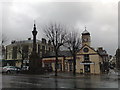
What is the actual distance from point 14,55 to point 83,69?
3353 cm

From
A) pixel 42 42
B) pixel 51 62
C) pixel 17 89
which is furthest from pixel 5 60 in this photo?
pixel 17 89

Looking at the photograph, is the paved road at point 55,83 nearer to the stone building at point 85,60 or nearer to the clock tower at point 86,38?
the stone building at point 85,60

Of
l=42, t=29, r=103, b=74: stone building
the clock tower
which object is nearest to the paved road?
l=42, t=29, r=103, b=74: stone building

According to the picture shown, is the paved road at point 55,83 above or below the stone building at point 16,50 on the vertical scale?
below

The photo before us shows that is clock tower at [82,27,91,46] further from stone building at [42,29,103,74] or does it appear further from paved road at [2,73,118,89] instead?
paved road at [2,73,118,89]

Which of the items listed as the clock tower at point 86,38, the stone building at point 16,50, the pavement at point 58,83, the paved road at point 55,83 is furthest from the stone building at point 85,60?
the paved road at point 55,83

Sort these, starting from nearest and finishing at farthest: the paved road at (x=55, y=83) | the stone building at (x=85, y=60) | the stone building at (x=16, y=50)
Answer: the paved road at (x=55, y=83) < the stone building at (x=85, y=60) < the stone building at (x=16, y=50)

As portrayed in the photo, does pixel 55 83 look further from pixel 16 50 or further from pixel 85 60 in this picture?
pixel 16 50

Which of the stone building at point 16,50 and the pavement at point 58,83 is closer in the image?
the pavement at point 58,83

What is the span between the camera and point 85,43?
153 ft

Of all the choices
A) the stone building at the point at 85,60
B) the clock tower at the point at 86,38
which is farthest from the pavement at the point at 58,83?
the clock tower at the point at 86,38

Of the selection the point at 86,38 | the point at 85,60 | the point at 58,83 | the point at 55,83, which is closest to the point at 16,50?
the point at 86,38

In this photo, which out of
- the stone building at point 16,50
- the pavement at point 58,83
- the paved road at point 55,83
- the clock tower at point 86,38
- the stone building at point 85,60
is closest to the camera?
the pavement at point 58,83

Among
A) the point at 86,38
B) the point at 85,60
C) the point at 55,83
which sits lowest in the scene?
the point at 55,83
